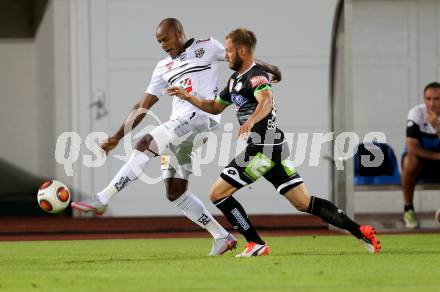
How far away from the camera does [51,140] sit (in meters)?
17.2

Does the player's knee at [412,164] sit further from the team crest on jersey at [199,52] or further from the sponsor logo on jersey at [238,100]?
the sponsor logo on jersey at [238,100]

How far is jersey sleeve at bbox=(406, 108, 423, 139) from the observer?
42.0 feet

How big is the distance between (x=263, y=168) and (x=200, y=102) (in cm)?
76

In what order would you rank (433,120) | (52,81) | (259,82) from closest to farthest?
1. (259,82)
2. (433,120)
3. (52,81)

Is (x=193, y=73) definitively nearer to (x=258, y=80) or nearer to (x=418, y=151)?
(x=258, y=80)

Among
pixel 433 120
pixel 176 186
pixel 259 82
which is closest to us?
pixel 259 82

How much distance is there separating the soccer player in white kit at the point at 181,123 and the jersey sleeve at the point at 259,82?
115cm

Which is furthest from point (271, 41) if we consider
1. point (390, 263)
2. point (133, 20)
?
point (390, 263)

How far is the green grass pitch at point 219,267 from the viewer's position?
6.88m

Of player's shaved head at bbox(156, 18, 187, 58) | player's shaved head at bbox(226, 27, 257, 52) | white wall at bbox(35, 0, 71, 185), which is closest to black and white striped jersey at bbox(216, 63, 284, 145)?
player's shaved head at bbox(226, 27, 257, 52)

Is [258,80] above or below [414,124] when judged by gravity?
above

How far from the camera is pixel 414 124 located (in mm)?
12805

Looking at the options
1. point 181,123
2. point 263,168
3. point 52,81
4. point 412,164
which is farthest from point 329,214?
point 52,81

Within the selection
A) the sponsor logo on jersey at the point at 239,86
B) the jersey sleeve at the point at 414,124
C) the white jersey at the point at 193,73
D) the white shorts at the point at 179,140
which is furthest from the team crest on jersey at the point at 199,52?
the jersey sleeve at the point at 414,124
